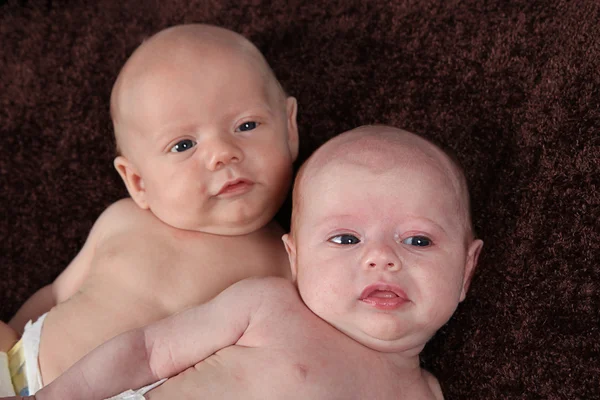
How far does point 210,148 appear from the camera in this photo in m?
1.83

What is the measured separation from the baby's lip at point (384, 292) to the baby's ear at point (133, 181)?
691mm

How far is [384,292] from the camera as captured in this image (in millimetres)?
1578

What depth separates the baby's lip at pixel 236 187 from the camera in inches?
72.2

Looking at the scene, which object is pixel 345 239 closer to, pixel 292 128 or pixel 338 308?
pixel 338 308

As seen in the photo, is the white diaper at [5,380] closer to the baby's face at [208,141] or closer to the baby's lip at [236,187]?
the baby's face at [208,141]

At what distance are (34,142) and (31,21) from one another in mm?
415

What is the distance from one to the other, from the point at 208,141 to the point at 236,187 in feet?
0.41

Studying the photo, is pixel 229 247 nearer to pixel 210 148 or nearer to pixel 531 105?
pixel 210 148

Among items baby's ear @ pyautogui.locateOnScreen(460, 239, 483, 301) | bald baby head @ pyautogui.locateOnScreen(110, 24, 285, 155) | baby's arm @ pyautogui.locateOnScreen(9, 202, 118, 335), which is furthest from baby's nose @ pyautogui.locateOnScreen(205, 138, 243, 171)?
baby's ear @ pyautogui.locateOnScreen(460, 239, 483, 301)

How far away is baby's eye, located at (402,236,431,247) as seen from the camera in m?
1.62

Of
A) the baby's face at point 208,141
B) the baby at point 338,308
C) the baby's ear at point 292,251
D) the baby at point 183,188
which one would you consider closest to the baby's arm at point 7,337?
the baby at point 183,188

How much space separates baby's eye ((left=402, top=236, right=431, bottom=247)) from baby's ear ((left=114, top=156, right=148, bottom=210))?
715 mm

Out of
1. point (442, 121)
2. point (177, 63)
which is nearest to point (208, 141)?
point (177, 63)

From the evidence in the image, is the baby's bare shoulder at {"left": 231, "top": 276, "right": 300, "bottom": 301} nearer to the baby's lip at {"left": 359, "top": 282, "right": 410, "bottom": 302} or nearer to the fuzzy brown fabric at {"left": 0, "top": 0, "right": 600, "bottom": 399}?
the baby's lip at {"left": 359, "top": 282, "right": 410, "bottom": 302}
